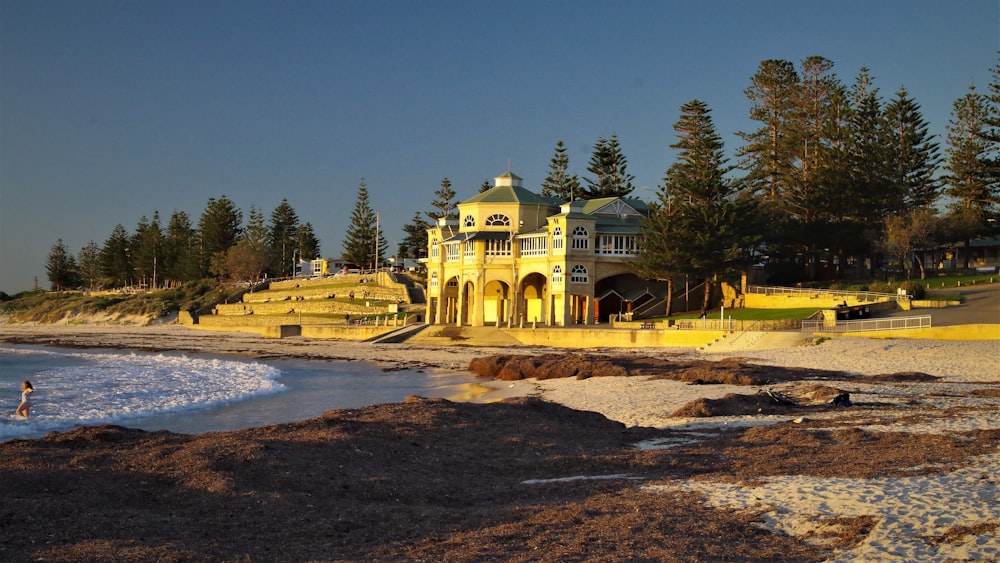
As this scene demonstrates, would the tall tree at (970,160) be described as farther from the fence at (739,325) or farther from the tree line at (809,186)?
the fence at (739,325)

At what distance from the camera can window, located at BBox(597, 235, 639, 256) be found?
4219 cm

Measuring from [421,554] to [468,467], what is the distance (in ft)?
→ 11.5

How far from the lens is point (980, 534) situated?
6.16 metres

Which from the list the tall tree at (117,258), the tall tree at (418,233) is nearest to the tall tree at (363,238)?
the tall tree at (418,233)

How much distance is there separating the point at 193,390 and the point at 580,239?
918 inches

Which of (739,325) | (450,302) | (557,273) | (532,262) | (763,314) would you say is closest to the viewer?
(739,325)

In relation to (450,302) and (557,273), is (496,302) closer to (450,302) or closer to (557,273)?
(450,302)

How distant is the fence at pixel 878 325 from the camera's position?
27.0 meters

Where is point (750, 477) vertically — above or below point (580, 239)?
below

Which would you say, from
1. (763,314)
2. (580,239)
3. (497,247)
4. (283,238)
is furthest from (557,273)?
(283,238)

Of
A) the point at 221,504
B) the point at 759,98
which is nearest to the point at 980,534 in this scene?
the point at 221,504

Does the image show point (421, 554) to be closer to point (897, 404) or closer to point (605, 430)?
point (605, 430)

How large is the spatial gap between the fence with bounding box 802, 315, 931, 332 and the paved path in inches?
58.8

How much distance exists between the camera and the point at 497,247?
146ft
